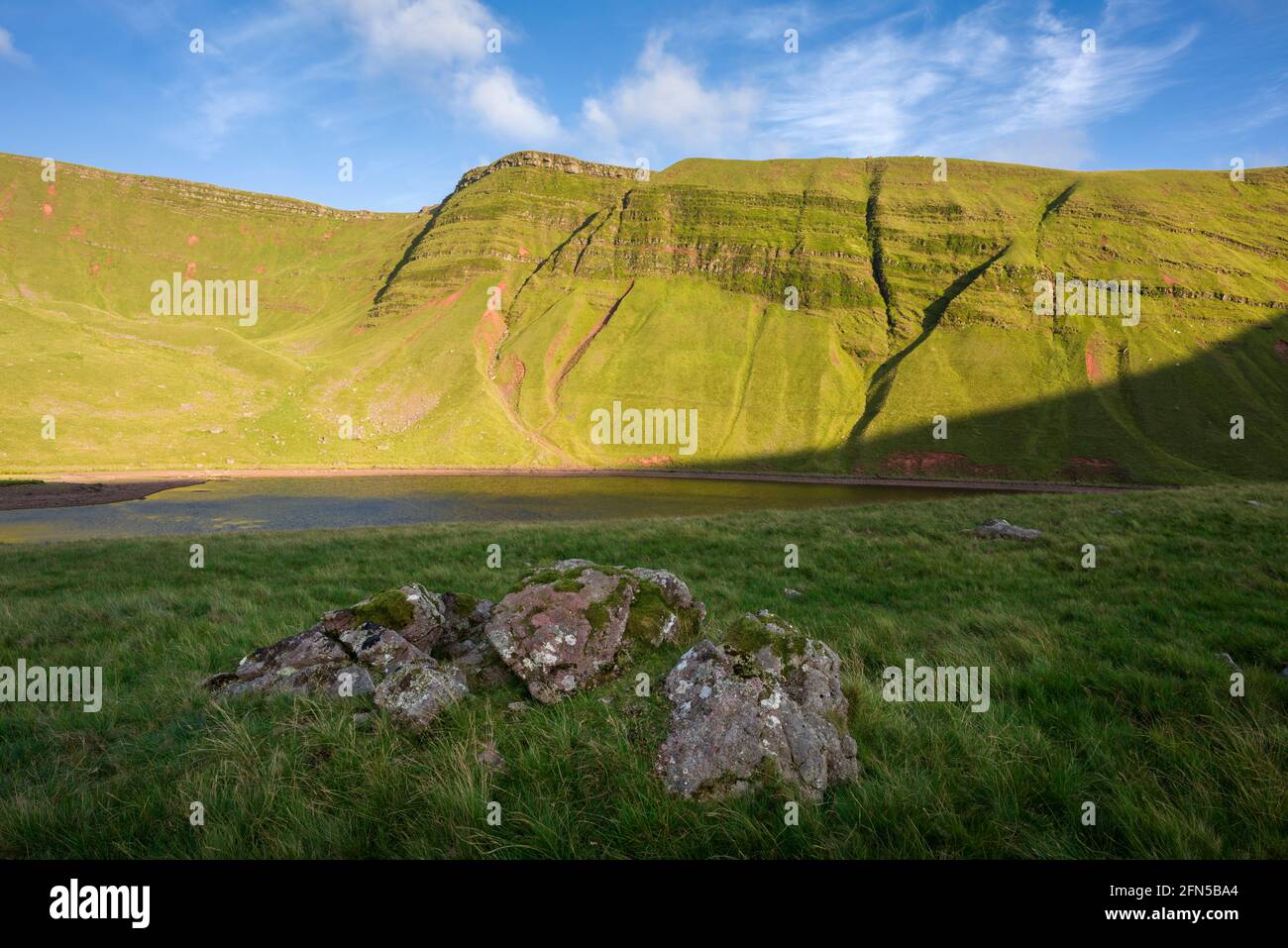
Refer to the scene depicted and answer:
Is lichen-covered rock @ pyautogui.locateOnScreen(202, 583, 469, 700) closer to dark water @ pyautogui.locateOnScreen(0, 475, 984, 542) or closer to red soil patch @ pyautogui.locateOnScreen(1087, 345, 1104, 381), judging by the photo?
dark water @ pyautogui.locateOnScreen(0, 475, 984, 542)

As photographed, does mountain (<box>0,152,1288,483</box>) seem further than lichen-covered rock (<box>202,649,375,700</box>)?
Yes

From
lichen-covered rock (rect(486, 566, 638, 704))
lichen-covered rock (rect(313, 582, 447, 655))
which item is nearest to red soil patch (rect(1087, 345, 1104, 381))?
lichen-covered rock (rect(486, 566, 638, 704))

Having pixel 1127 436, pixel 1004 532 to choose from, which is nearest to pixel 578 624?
pixel 1004 532

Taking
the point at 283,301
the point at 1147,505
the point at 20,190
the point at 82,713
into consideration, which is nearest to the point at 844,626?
the point at 82,713

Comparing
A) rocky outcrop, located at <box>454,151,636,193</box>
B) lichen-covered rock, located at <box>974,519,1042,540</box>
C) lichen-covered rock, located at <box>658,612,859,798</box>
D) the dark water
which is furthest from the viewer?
rocky outcrop, located at <box>454,151,636,193</box>

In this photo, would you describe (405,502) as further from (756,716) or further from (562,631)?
(756,716)

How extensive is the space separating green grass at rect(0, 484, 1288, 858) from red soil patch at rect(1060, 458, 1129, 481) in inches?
3069

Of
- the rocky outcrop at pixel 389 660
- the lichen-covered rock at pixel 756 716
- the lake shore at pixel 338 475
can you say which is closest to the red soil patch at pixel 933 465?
the lake shore at pixel 338 475

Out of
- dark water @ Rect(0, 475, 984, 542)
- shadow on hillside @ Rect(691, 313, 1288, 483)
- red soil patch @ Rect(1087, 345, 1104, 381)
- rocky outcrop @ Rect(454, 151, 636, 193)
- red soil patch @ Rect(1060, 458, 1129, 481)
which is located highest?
rocky outcrop @ Rect(454, 151, 636, 193)

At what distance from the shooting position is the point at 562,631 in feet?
18.3

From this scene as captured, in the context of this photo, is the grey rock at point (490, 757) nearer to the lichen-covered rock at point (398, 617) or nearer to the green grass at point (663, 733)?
the green grass at point (663, 733)

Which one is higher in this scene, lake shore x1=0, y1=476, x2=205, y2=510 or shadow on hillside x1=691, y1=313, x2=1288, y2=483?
shadow on hillside x1=691, y1=313, x2=1288, y2=483

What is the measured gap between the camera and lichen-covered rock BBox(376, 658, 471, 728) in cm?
460
